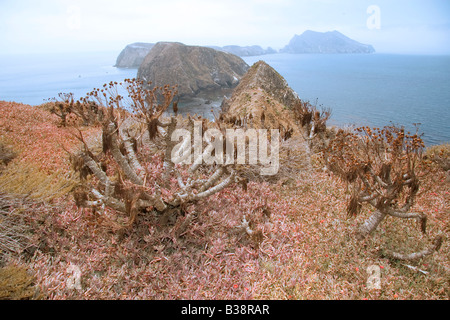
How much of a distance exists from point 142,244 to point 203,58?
4661 inches

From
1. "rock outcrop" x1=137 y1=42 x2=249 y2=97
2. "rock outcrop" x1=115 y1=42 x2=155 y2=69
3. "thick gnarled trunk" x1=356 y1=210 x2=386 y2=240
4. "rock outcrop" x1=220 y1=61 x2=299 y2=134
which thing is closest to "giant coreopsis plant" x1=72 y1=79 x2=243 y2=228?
"thick gnarled trunk" x1=356 y1=210 x2=386 y2=240

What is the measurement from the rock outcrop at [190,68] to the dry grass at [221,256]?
82.2 metres

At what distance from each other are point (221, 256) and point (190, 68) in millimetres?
107196

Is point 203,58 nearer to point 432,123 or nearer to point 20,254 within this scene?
point 432,123

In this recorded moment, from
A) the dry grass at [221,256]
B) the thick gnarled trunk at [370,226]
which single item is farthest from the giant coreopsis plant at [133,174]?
the thick gnarled trunk at [370,226]

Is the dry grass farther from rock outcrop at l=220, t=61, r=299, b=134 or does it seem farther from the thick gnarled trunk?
rock outcrop at l=220, t=61, r=299, b=134

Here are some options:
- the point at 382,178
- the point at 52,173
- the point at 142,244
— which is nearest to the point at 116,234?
the point at 142,244

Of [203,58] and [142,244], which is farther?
[203,58]

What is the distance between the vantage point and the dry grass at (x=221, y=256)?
459cm

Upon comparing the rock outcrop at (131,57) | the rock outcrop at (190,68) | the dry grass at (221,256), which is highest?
the rock outcrop at (131,57)

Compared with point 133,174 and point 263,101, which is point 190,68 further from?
point 133,174

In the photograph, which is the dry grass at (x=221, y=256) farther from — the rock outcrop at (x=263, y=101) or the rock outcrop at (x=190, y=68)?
the rock outcrop at (x=190, y=68)

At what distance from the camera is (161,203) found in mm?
5293

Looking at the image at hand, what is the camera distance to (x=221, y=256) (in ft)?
17.8
